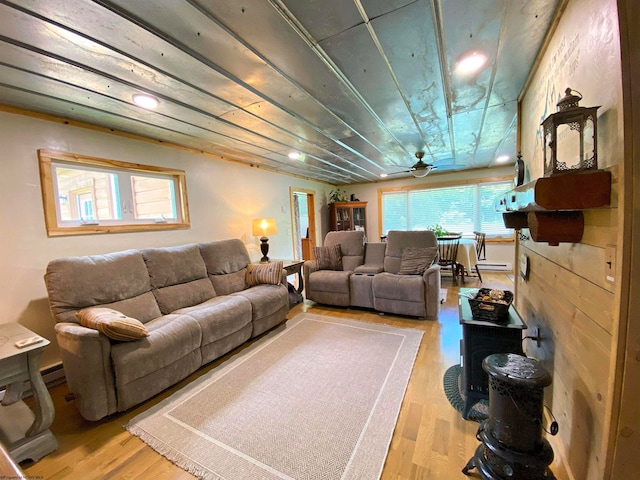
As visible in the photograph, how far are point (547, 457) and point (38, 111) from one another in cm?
400

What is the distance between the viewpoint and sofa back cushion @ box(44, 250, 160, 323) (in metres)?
1.99

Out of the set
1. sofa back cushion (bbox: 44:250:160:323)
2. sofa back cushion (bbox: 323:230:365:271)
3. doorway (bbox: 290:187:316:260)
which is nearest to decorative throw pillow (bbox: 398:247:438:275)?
sofa back cushion (bbox: 323:230:365:271)

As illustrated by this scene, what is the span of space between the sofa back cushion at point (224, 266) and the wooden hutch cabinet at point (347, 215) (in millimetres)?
3863

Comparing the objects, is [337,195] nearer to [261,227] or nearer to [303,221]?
[303,221]

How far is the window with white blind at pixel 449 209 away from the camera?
5.70 metres

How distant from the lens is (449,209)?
6.12 meters

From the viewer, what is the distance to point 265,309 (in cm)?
285

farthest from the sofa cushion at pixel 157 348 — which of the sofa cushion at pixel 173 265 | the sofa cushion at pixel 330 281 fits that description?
the sofa cushion at pixel 330 281

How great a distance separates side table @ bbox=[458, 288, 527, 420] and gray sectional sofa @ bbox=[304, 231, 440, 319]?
5.01ft

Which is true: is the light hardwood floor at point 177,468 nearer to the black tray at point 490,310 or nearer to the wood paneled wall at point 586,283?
the wood paneled wall at point 586,283

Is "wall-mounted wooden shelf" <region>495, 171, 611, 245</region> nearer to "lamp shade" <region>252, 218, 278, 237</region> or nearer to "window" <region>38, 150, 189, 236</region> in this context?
"lamp shade" <region>252, 218, 278, 237</region>

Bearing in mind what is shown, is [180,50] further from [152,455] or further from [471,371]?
[471,371]

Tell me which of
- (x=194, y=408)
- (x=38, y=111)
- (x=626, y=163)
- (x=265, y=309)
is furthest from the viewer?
(x=265, y=309)

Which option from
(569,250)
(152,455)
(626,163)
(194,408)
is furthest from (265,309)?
(626,163)
